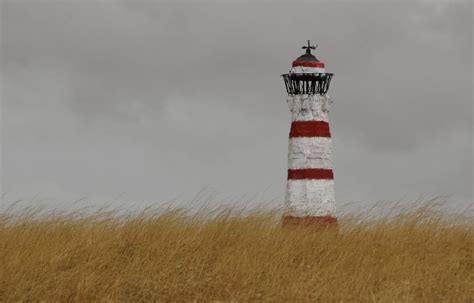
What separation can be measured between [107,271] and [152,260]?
1.90 ft

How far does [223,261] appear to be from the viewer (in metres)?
9.13

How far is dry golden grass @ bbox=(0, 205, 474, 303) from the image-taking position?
8352 mm

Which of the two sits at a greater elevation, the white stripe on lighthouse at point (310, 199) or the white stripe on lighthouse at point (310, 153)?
the white stripe on lighthouse at point (310, 153)

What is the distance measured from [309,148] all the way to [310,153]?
9 centimetres

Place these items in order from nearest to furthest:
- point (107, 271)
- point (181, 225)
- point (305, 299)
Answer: point (305, 299), point (107, 271), point (181, 225)

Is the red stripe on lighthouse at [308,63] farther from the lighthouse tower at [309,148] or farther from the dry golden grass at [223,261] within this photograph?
the dry golden grass at [223,261]

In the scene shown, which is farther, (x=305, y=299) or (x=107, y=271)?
(x=107, y=271)

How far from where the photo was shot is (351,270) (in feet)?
31.3

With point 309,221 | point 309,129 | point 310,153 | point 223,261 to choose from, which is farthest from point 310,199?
point 223,261

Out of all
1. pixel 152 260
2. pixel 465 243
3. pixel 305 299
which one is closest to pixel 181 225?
pixel 152 260

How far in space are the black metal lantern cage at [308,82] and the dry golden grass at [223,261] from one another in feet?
11.0

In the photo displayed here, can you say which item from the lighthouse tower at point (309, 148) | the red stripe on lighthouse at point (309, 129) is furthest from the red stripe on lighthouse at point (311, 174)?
the red stripe on lighthouse at point (309, 129)

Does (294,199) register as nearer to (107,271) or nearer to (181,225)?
(181,225)

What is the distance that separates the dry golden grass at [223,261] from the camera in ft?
27.4
